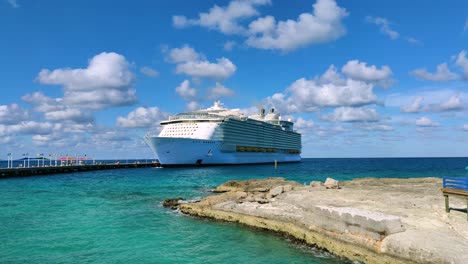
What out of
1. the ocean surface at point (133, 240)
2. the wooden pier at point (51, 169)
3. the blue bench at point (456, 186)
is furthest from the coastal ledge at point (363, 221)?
the wooden pier at point (51, 169)

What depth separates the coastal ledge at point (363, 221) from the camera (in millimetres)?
12008

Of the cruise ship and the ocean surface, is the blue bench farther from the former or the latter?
the cruise ship

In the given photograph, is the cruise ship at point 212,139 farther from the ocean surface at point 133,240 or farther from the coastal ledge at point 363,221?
the coastal ledge at point 363,221

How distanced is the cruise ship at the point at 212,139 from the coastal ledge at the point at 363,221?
55.2m

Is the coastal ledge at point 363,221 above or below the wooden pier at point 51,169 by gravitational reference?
below

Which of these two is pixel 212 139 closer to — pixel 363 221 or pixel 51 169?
pixel 51 169

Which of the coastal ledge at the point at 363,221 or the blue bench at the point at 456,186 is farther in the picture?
the blue bench at the point at 456,186

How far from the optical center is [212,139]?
3310 inches

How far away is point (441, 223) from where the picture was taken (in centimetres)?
1416

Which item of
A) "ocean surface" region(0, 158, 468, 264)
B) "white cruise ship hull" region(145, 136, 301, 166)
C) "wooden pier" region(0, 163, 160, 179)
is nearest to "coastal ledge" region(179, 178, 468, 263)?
"ocean surface" region(0, 158, 468, 264)

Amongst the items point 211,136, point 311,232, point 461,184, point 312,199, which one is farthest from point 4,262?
point 211,136

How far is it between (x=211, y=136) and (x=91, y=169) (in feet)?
110

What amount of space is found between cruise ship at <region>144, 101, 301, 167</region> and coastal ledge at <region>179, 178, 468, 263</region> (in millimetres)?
55200

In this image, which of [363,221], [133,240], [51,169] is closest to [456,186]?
[363,221]
